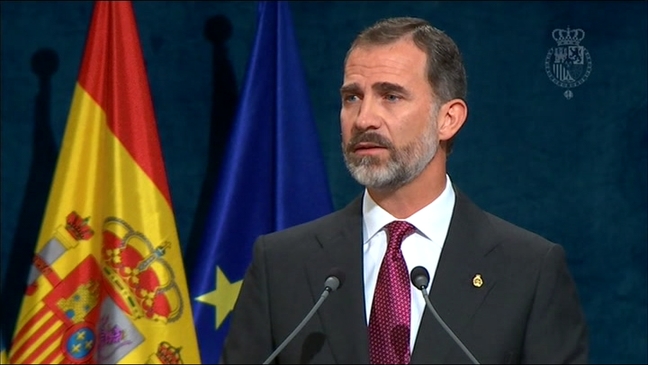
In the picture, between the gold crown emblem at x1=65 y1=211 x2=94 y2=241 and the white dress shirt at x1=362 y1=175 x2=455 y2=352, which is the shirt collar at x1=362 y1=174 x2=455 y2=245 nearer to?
the white dress shirt at x1=362 y1=175 x2=455 y2=352

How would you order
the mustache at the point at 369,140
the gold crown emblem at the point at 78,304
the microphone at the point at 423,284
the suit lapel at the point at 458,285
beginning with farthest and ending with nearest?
1. the gold crown emblem at the point at 78,304
2. the mustache at the point at 369,140
3. the suit lapel at the point at 458,285
4. the microphone at the point at 423,284

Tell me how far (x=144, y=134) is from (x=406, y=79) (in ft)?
5.03

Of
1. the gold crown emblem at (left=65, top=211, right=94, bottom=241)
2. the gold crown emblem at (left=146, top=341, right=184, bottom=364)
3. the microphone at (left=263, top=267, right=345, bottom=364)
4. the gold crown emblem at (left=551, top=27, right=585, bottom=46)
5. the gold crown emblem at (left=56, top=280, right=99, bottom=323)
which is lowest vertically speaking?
the gold crown emblem at (left=146, top=341, right=184, bottom=364)

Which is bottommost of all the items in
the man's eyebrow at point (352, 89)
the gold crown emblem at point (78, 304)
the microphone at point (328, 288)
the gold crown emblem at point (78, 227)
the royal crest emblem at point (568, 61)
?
the gold crown emblem at point (78, 304)

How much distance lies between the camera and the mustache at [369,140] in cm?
232

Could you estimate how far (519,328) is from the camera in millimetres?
2262

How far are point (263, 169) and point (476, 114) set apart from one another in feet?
2.43

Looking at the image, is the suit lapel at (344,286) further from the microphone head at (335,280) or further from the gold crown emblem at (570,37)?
the gold crown emblem at (570,37)

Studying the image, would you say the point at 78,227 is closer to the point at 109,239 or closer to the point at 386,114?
the point at 109,239

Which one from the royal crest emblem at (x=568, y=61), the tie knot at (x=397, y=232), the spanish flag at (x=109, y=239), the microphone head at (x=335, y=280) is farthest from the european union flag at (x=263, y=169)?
the microphone head at (x=335, y=280)

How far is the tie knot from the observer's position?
236cm

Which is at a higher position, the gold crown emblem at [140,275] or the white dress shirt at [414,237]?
the white dress shirt at [414,237]

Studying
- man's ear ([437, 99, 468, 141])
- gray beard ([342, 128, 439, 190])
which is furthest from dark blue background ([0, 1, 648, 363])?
gray beard ([342, 128, 439, 190])

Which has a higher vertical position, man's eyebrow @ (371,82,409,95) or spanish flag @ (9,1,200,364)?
man's eyebrow @ (371,82,409,95)
